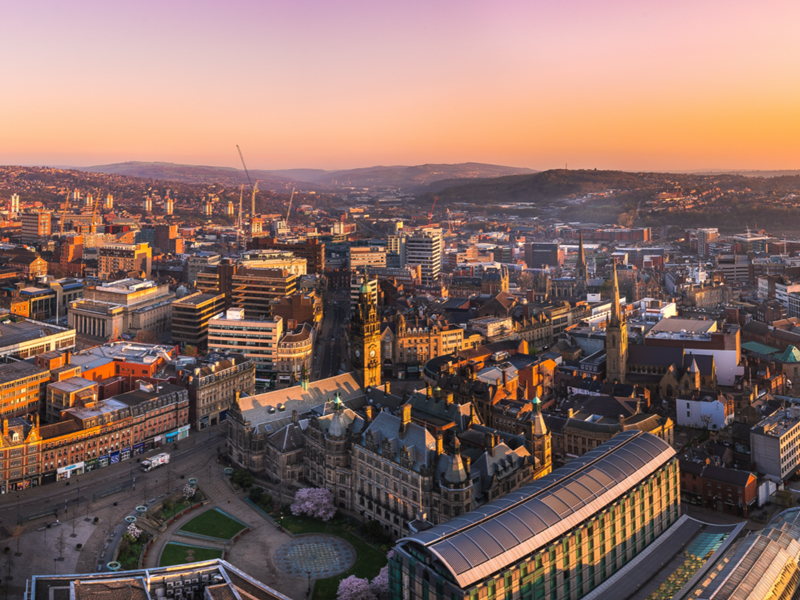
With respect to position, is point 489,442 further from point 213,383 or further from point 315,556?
point 213,383

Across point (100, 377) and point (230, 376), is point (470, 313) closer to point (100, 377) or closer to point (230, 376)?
point (230, 376)

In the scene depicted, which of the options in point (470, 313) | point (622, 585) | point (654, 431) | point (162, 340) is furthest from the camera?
point (470, 313)

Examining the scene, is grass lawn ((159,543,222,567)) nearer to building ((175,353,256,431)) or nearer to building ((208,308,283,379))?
Answer: building ((175,353,256,431))

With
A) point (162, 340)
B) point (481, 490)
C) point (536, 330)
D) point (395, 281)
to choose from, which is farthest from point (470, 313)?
point (481, 490)

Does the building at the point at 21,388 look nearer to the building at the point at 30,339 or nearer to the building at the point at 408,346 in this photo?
the building at the point at 30,339

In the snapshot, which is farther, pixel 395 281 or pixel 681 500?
pixel 395 281

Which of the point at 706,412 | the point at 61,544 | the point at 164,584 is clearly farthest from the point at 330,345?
the point at 164,584
